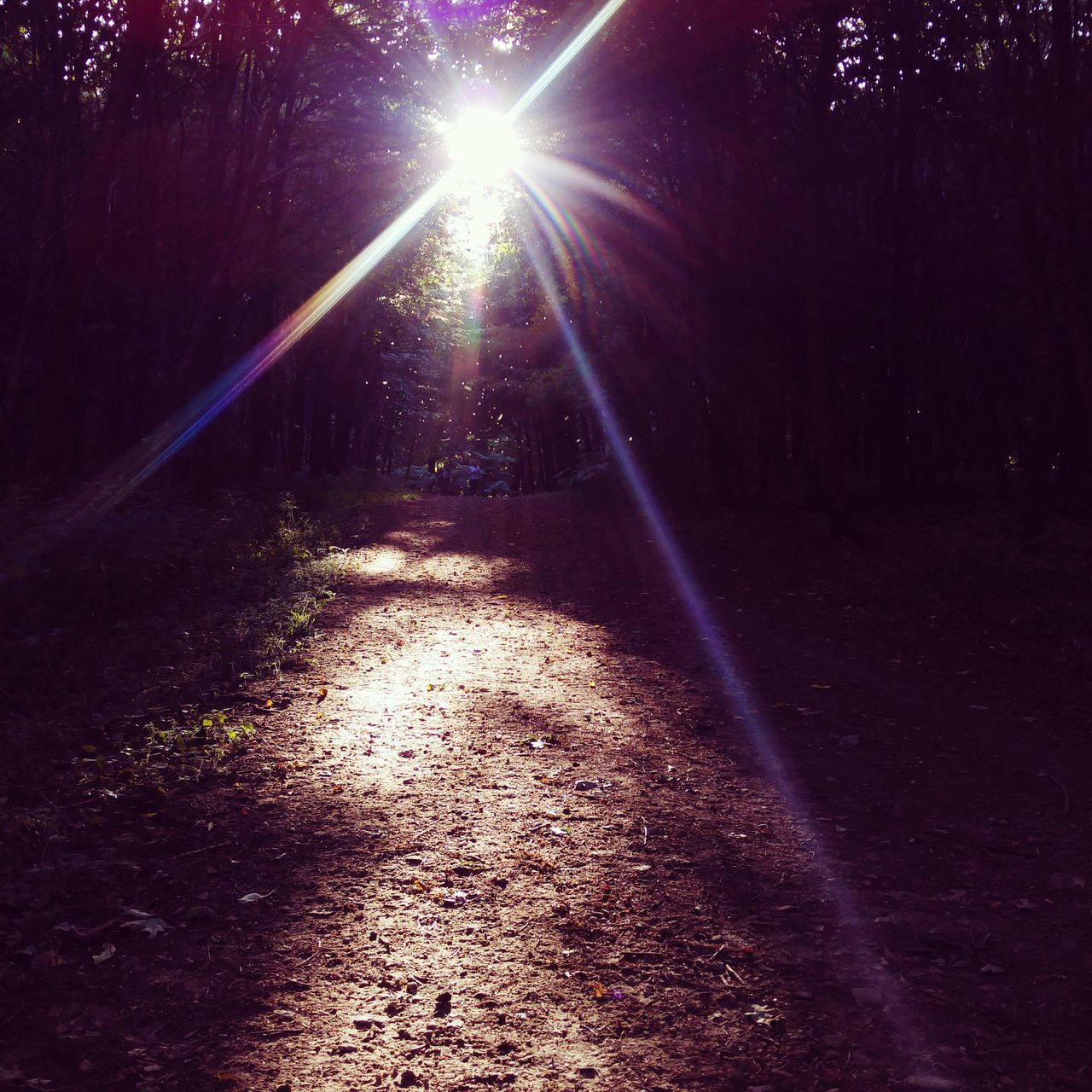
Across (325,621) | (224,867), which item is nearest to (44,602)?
(325,621)

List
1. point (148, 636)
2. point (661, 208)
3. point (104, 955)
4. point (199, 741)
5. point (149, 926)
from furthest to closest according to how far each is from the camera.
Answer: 1. point (661, 208)
2. point (148, 636)
3. point (199, 741)
4. point (149, 926)
5. point (104, 955)

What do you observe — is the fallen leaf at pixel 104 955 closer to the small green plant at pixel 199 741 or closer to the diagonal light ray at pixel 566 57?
the small green plant at pixel 199 741

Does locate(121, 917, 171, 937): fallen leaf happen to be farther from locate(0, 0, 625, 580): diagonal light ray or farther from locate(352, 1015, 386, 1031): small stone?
locate(0, 0, 625, 580): diagonal light ray

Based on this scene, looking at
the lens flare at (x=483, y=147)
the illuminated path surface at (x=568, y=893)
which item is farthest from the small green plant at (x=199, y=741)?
the lens flare at (x=483, y=147)

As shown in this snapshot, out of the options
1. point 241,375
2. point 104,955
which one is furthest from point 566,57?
point 104,955

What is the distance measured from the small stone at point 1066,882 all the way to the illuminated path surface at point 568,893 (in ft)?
0.65

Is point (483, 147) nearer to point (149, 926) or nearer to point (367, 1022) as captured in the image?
point (149, 926)

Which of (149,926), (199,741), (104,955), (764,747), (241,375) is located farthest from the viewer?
(241,375)

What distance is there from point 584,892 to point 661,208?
1590cm

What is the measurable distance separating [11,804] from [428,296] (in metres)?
22.2

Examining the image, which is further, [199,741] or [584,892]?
[199,741]

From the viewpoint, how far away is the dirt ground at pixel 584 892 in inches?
122

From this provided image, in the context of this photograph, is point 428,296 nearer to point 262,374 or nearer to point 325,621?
point 262,374

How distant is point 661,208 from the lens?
57.8ft
